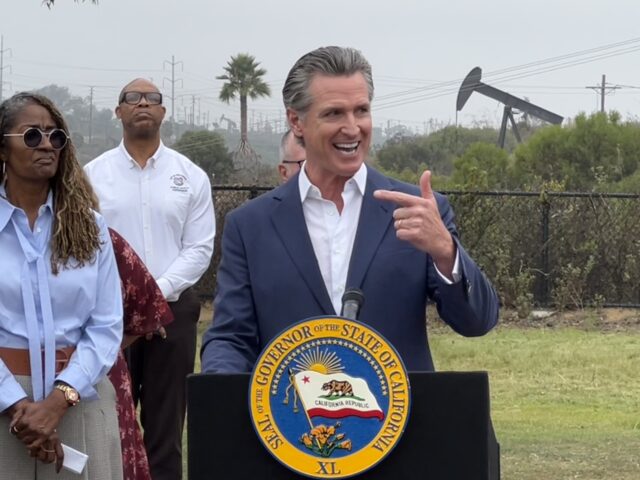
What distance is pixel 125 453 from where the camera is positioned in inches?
172

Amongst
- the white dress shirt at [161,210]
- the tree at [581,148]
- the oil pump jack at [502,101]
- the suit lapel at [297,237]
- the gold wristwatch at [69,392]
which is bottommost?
the gold wristwatch at [69,392]

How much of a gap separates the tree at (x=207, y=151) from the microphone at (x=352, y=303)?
119ft

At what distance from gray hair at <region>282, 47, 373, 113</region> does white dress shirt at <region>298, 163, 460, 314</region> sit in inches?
8.1

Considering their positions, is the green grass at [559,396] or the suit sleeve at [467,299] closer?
the suit sleeve at [467,299]

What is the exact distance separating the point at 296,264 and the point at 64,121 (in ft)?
5.53

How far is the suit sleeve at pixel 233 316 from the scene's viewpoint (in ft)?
9.93

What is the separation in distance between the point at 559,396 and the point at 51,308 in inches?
283

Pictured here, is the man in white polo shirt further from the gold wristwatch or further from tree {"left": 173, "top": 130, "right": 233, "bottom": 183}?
tree {"left": 173, "top": 130, "right": 233, "bottom": 183}

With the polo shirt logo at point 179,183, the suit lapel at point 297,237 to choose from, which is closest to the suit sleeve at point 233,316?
the suit lapel at point 297,237

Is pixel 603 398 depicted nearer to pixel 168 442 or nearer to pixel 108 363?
pixel 168 442

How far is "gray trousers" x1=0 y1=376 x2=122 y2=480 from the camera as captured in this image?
4043mm

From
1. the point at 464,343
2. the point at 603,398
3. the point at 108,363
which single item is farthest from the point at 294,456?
the point at 464,343

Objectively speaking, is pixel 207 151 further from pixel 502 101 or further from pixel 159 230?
pixel 159 230

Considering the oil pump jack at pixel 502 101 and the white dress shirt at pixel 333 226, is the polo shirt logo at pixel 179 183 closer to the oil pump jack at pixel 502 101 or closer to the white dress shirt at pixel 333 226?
the white dress shirt at pixel 333 226
